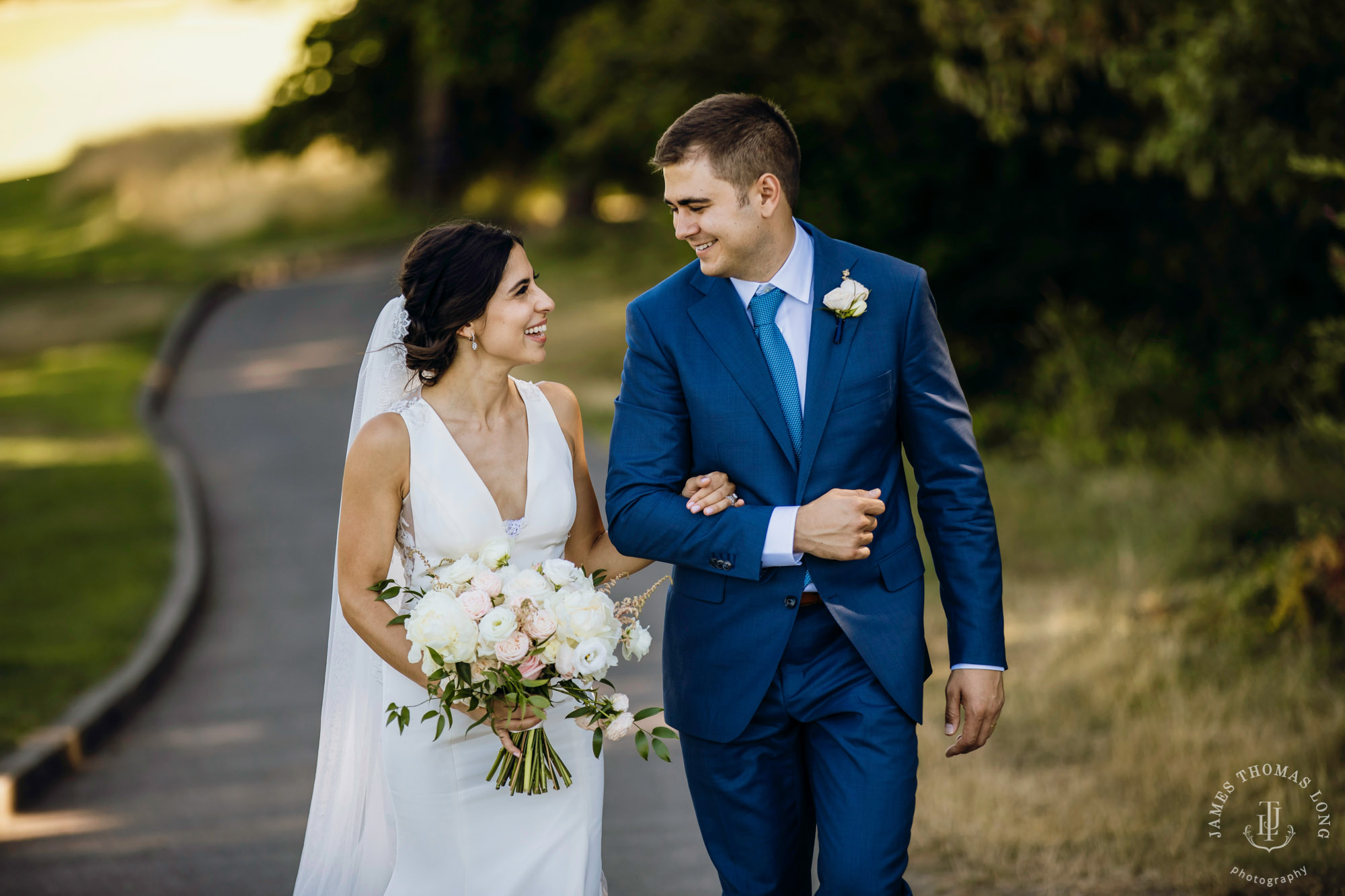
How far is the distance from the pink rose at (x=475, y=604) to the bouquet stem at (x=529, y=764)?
1.39 ft

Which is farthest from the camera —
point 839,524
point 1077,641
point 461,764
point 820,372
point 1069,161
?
point 1069,161

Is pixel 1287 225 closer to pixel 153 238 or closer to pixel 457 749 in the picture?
pixel 457 749

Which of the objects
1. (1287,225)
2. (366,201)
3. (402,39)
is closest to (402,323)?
(1287,225)

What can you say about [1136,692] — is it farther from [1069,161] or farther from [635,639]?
[1069,161]

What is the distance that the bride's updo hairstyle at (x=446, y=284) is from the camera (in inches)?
136

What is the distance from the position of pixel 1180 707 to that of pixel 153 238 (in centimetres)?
2716

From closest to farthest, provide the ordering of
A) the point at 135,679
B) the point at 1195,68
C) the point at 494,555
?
the point at 494,555
the point at 1195,68
the point at 135,679

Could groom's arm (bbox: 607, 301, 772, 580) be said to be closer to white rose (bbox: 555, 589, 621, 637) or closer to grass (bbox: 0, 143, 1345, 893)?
white rose (bbox: 555, 589, 621, 637)

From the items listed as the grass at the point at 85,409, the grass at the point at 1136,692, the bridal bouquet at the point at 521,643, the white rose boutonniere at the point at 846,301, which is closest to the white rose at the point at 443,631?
the bridal bouquet at the point at 521,643

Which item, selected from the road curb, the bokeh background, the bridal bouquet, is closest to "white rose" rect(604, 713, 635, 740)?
the bridal bouquet

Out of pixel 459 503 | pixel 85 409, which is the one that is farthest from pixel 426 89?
pixel 459 503

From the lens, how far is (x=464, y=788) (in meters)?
3.48

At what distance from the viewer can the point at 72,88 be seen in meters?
31.9

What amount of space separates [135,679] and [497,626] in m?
5.21
